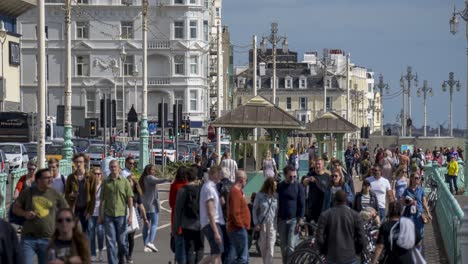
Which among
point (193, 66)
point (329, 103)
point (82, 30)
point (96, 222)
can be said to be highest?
point (82, 30)

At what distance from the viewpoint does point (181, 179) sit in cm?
1934

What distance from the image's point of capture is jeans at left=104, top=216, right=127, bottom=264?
791 inches

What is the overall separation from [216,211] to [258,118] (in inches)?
952

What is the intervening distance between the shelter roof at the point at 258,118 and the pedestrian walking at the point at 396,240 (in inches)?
1022

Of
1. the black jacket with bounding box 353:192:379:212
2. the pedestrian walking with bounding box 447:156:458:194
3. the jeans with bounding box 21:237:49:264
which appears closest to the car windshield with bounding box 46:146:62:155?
the pedestrian walking with bounding box 447:156:458:194

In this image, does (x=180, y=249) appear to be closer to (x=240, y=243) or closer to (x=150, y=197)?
(x=240, y=243)

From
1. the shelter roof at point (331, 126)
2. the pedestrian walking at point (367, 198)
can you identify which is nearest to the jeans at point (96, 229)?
the pedestrian walking at point (367, 198)

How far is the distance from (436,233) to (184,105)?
224 ft

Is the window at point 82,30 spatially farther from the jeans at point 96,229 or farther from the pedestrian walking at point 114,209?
the pedestrian walking at point 114,209

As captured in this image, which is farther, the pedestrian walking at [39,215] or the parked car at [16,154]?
the parked car at [16,154]

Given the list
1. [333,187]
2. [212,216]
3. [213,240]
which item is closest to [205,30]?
[333,187]

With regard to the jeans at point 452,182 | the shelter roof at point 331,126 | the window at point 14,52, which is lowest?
the jeans at point 452,182

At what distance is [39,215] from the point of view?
51.4 feet

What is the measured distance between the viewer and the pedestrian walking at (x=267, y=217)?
19.9 meters
